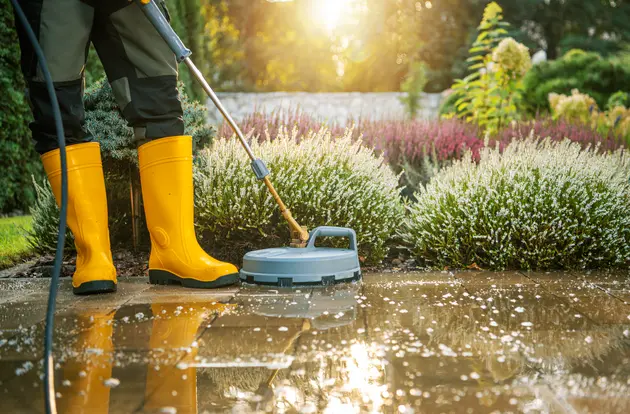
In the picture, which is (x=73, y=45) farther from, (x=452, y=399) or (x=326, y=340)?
(x=452, y=399)

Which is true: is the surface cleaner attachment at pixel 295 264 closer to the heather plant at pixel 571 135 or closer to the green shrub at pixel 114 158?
the green shrub at pixel 114 158

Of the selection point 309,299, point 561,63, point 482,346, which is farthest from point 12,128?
point 561,63

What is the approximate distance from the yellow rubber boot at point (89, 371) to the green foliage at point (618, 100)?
10325mm

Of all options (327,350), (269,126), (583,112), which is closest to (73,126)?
(327,350)

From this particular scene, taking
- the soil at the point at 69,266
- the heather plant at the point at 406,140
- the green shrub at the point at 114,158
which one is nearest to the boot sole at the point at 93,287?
the soil at the point at 69,266

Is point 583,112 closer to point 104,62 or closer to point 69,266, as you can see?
point 69,266

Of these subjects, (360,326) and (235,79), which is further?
(235,79)

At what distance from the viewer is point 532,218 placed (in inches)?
139

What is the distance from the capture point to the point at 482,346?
1.94 meters

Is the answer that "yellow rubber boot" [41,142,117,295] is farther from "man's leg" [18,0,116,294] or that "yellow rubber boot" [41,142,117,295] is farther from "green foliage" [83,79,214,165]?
"green foliage" [83,79,214,165]

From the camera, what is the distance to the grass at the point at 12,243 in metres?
4.10

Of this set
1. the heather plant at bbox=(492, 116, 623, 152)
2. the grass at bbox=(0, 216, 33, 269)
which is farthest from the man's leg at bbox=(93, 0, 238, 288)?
the heather plant at bbox=(492, 116, 623, 152)

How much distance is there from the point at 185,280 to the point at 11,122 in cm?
428

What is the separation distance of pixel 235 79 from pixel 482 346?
64.7 ft
